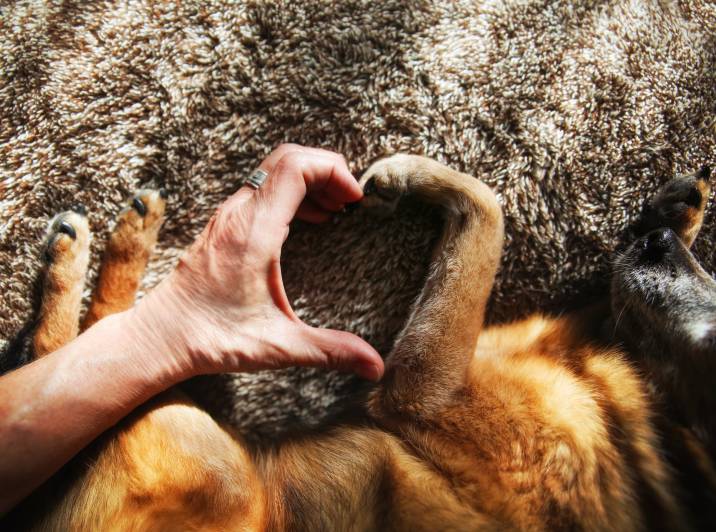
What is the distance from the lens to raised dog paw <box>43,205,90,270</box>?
4.58 ft

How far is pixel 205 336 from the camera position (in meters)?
1.27

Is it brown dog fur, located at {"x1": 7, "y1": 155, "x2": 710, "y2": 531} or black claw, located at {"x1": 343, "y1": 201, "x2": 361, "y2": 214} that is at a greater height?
black claw, located at {"x1": 343, "y1": 201, "x2": 361, "y2": 214}

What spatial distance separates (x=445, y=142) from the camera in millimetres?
1515

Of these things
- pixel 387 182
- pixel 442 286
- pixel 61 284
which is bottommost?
pixel 61 284

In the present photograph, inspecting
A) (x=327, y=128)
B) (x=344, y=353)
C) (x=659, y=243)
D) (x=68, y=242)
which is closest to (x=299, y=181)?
(x=327, y=128)

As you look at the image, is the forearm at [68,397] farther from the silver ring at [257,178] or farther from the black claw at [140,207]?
the silver ring at [257,178]

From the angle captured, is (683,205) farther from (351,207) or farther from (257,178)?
(257,178)

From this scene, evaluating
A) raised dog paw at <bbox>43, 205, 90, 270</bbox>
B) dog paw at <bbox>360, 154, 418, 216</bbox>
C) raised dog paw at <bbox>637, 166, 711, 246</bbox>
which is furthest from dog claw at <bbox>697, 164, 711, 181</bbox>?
raised dog paw at <bbox>43, 205, 90, 270</bbox>

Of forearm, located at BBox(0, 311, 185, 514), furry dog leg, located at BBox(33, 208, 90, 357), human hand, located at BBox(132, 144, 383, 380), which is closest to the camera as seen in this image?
forearm, located at BBox(0, 311, 185, 514)

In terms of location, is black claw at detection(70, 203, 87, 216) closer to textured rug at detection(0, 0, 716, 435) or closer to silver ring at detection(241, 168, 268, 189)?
textured rug at detection(0, 0, 716, 435)

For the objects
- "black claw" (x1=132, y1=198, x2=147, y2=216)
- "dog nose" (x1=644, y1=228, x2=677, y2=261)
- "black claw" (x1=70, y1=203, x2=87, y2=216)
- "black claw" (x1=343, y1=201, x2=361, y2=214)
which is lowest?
"black claw" (x1=70, y1=203, x2=87, y2=216)

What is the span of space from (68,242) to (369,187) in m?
0.85

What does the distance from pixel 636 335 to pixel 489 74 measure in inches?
33.9

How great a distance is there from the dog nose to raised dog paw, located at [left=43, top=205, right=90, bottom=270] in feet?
5.16
